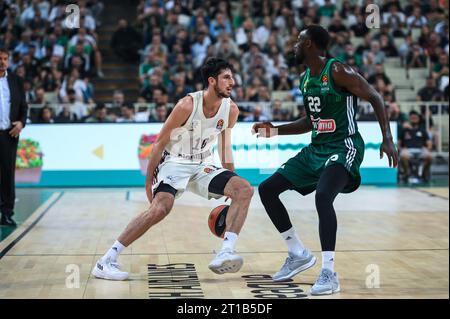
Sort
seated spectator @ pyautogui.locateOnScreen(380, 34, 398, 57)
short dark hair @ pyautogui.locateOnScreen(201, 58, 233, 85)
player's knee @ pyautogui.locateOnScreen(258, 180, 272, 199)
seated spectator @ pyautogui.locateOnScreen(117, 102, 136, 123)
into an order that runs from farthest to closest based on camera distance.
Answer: seated spectator @ pyautogui.locateOnScreen(380, 34, 398, 57)
seated spectator @ pyautogui.locateOnScreen(117, 102, 136, 123)
short dark hair @ pyautogui.locateOnScreen(201, 58, 233, 85)
player's knee @ pyautogui.locateOnScreen(258, 180, 272, 199)

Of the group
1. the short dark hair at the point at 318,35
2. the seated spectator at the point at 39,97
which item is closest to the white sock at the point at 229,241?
the short dark hair at the point at 318,35

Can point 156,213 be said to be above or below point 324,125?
below

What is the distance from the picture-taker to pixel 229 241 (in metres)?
6.23

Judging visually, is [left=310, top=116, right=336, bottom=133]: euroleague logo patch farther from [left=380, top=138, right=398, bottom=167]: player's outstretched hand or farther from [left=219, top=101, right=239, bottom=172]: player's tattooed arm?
[left=219, top=101, right=239, bottom=172]: player's tattooed arm

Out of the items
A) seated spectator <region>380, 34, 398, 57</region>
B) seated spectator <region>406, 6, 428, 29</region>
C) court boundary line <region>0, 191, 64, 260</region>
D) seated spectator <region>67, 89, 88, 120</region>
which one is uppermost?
seated spectator <region>406, 6, 428, 29</region>

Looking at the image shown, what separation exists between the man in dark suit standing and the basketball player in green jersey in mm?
4156

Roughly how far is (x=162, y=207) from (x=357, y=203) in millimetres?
6356

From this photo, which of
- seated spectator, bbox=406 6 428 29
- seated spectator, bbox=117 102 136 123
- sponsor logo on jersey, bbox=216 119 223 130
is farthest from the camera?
seated spectator, bbox=406 6 428 29

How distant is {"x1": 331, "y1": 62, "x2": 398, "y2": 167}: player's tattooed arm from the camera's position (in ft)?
18.8

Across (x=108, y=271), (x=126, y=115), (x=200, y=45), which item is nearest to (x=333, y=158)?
(x=108, y=271)

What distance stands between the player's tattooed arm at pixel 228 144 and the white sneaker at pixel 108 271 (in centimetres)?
128

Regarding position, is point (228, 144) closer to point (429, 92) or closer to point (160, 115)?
point (160, 115)

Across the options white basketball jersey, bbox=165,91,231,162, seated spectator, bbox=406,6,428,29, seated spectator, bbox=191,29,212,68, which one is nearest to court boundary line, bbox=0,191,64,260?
white basketball jersey, bbox=165,91,231,162

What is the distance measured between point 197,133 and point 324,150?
1137 mm
